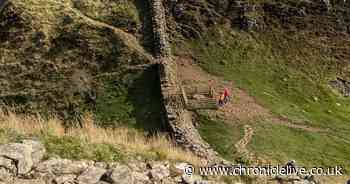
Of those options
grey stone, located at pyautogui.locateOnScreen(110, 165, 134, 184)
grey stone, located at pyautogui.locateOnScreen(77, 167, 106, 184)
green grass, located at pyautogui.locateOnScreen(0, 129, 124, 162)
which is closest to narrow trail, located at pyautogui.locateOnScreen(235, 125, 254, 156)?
green grass, located at pyautogui.locateOnScreen(0, 129, 124, 162)

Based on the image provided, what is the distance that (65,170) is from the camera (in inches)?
392

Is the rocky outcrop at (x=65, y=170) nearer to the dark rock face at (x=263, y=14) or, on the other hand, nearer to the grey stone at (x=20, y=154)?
the grey stone at (x=20, y=154)

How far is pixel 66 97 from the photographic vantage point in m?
32.1

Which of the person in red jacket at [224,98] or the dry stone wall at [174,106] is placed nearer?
the dry stone wall at [174,106]

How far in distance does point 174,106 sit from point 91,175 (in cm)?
1978

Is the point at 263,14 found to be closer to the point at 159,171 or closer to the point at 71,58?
the point at 71,58

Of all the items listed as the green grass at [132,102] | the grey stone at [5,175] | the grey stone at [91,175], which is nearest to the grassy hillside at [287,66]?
the green grass at [132,102]

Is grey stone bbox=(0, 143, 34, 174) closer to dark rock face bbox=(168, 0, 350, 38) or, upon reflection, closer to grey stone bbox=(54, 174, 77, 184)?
grey stone bbox=(54, 174, 77, 184)

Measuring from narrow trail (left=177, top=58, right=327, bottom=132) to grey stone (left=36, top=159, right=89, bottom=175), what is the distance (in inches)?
817

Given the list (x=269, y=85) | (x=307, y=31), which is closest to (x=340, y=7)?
(x=307, y=31)

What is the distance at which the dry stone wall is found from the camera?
26.3m

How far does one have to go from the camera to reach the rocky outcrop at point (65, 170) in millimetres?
9570

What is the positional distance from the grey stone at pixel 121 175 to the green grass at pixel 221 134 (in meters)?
15.6

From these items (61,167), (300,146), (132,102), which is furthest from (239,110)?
(61,167)
